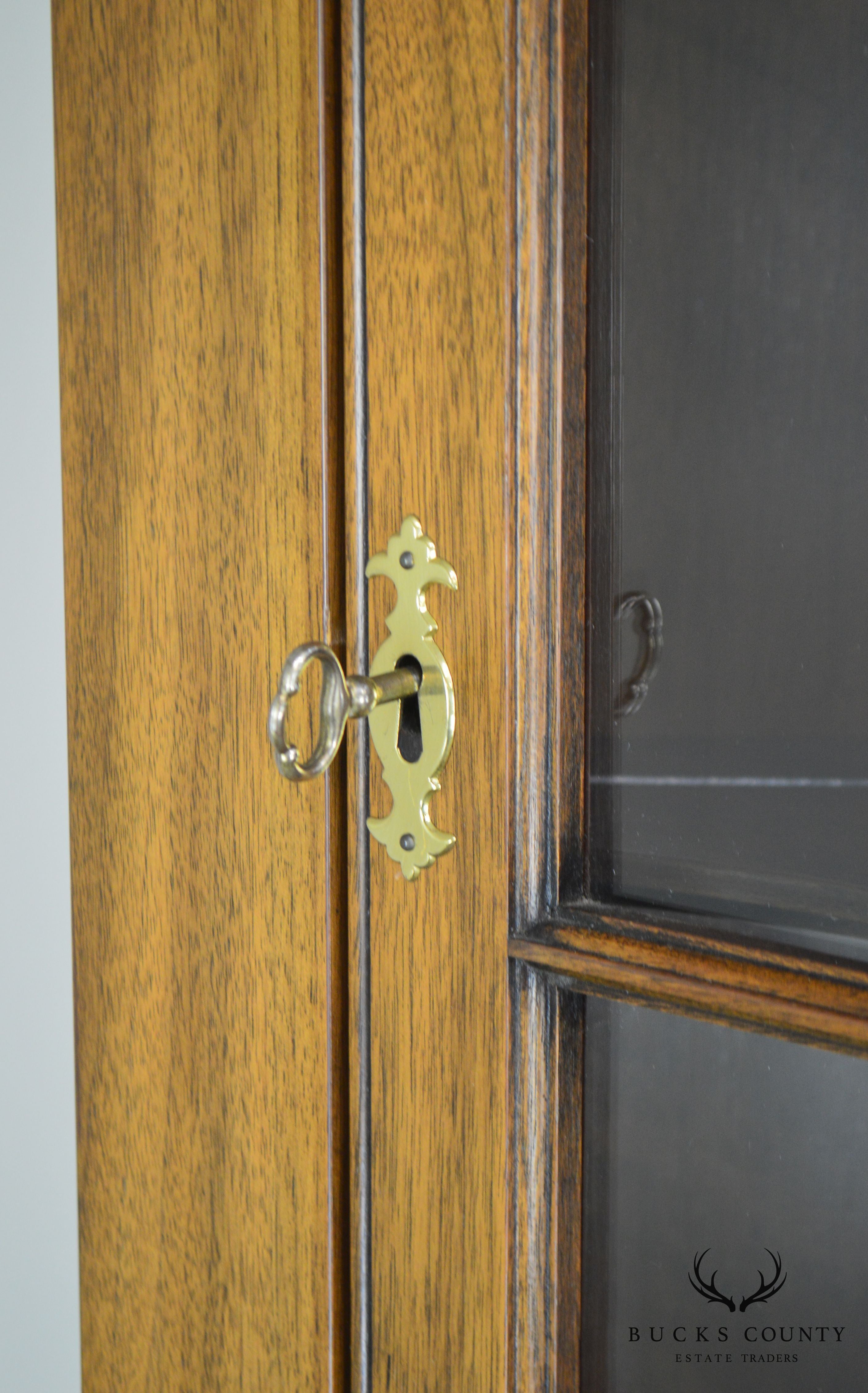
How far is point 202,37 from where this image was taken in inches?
17.1

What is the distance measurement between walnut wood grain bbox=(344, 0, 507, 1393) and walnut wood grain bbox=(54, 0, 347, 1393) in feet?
0.08

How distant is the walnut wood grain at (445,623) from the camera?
357 millimetres

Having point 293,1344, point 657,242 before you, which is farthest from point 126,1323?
point 657,242

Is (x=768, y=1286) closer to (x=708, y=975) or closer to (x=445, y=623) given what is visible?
(x=708, y=975)

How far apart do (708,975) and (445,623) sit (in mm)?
144

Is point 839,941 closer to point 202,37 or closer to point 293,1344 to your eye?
point 293,1344

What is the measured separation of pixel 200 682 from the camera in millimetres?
455

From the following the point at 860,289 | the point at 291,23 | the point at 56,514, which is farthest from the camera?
the point at 56,514

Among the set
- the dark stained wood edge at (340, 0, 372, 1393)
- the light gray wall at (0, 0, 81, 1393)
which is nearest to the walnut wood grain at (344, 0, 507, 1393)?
the dark stained wood edge at (340, 0, 372, 1393)

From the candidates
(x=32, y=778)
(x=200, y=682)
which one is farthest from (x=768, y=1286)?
(x=32, y=778)

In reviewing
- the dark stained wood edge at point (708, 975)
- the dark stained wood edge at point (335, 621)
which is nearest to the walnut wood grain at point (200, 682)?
the dark stained wood edge at point (335, 621)

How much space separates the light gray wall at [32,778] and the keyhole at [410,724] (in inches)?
13.0

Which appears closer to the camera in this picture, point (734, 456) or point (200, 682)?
point (734, 456)

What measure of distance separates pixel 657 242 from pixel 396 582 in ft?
0.45
